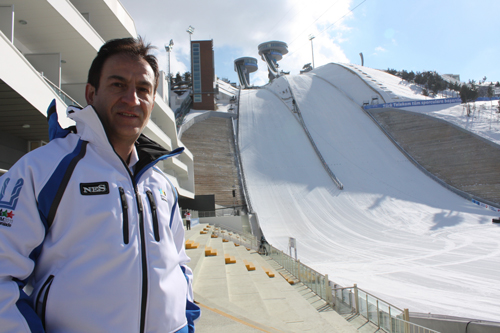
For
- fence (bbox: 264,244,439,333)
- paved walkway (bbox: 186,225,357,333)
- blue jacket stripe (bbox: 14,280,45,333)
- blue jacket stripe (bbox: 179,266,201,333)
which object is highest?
blue jacket stripe (bbox: 14,280,45,333)

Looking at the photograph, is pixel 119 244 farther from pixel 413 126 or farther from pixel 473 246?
pixel 413 126

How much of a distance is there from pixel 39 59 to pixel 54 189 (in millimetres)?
11057

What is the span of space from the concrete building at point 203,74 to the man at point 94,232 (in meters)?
46.5

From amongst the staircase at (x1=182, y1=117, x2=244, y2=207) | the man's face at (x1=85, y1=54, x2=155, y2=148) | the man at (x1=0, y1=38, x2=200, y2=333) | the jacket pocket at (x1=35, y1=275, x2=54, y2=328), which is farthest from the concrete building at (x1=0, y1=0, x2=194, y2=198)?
the staircase at (x1=182, y1=117, x2=244, y2=207)

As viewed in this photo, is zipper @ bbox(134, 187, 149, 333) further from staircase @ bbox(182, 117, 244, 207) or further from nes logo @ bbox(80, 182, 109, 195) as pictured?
staircase @ bbox(182, 117, 244, 207)

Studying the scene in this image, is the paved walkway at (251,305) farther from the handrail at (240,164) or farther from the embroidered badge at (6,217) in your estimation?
the handrail at (240,164)

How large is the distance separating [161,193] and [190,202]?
26.9 meters

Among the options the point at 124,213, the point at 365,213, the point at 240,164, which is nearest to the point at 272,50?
the point at 240,164

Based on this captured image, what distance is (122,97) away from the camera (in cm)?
163

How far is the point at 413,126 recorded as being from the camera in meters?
33.0

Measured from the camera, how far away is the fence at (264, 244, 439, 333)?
605cm

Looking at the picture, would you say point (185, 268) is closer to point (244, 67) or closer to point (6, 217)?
point (6, 217)

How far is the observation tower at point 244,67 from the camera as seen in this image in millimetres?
86988

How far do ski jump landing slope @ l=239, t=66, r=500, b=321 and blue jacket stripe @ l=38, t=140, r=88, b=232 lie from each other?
974 cm
